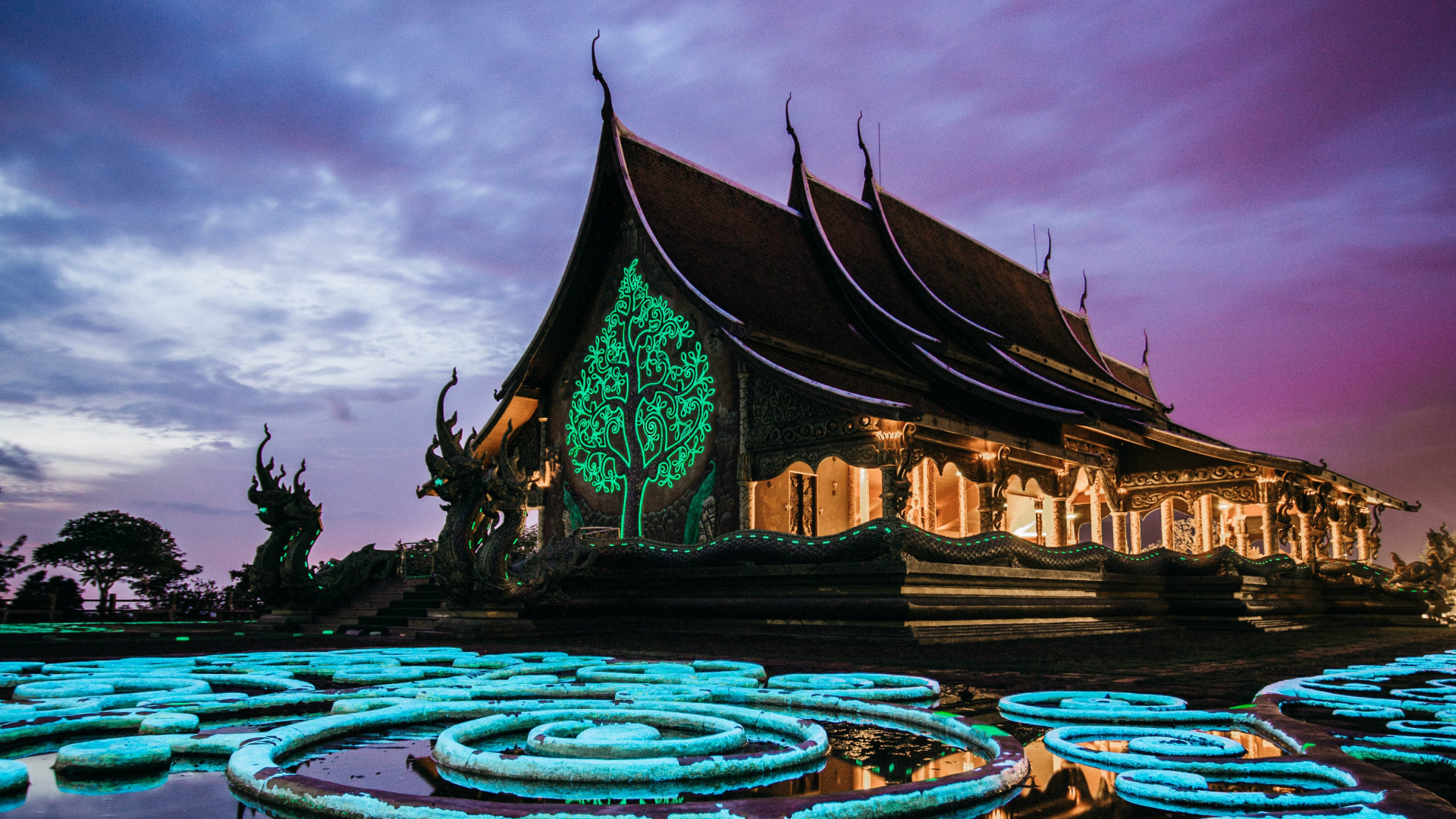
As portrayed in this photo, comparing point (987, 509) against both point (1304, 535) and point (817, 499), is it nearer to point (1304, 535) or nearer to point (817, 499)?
point (817, 499)

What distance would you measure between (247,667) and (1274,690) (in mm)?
4550

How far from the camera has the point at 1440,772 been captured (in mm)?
2256

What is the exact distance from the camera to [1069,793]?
6.75ft

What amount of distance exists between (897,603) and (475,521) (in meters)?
3.64

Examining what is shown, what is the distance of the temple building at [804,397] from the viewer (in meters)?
11.3

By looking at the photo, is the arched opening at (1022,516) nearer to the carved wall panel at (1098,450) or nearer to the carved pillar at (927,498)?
the carved wall panel at (1098,450)

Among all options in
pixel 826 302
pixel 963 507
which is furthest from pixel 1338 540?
pixel 826 302

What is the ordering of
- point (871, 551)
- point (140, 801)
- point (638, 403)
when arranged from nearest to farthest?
point (140, 801) → point (871, 551) → point (638, 403)

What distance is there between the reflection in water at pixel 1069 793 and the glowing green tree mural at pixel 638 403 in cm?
948

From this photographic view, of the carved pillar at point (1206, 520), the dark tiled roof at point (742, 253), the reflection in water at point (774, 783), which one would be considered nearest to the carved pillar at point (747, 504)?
the dark tiled roof at point (742, 253)

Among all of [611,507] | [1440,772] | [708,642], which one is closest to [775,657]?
[708,642]

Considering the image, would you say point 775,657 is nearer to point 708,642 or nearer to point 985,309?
point 708,642

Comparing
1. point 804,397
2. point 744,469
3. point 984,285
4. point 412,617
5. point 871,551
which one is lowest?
Answer: point 412,617

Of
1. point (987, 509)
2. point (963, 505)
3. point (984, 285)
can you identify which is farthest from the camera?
point (984, 285)
